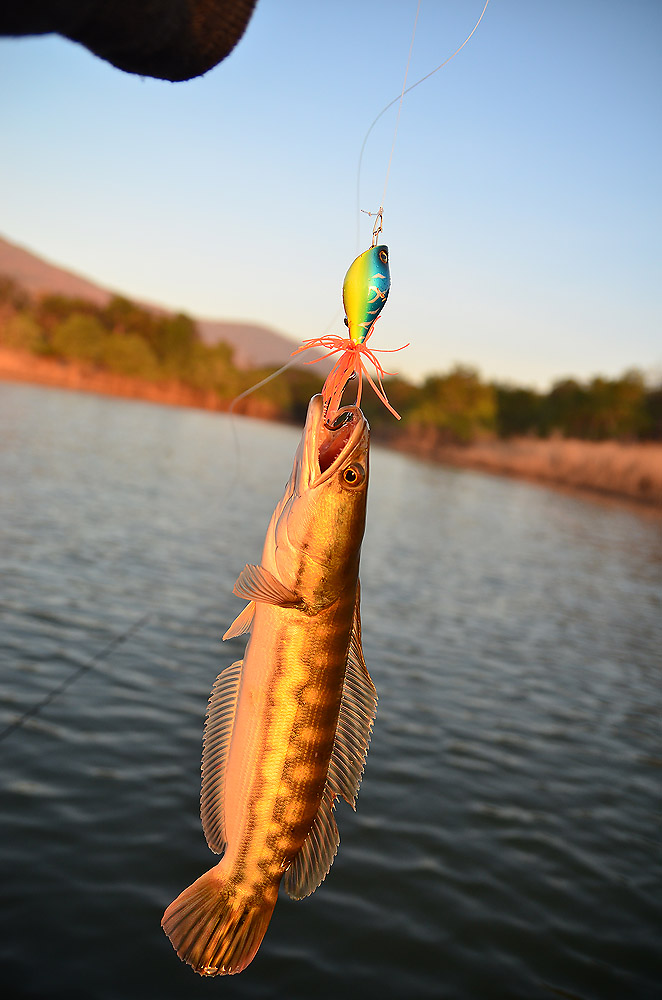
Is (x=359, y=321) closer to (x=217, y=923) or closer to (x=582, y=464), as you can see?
(x=217, y=923)

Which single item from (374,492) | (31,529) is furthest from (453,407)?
(31,529)

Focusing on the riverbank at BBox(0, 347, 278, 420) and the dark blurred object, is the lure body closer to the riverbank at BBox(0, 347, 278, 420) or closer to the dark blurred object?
the dark blurred object

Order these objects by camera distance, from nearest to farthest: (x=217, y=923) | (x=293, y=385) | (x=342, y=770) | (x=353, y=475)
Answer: (x=353, y=475), (x=217, y=923), (x=342, y=770), (x=293, y=385)

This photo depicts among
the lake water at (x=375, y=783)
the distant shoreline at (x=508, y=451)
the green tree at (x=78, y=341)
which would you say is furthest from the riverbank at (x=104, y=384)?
the lake water at (x=375, y=783)

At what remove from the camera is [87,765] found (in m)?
6.63

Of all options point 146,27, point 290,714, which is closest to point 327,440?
point 290,714

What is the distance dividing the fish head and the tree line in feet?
212

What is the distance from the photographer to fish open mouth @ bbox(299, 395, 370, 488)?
2.49m

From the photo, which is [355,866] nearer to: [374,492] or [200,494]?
[200,494]

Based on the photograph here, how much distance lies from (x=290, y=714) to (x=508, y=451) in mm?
58659

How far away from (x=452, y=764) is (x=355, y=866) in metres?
2.16

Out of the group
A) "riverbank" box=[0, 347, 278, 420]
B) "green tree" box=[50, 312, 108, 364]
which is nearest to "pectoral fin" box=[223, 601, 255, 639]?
"riverbank" box=[0, 347, 278, 420]

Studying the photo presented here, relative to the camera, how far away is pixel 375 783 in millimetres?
7406

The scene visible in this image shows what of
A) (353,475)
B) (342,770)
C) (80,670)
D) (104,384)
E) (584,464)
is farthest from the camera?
(104,384)
